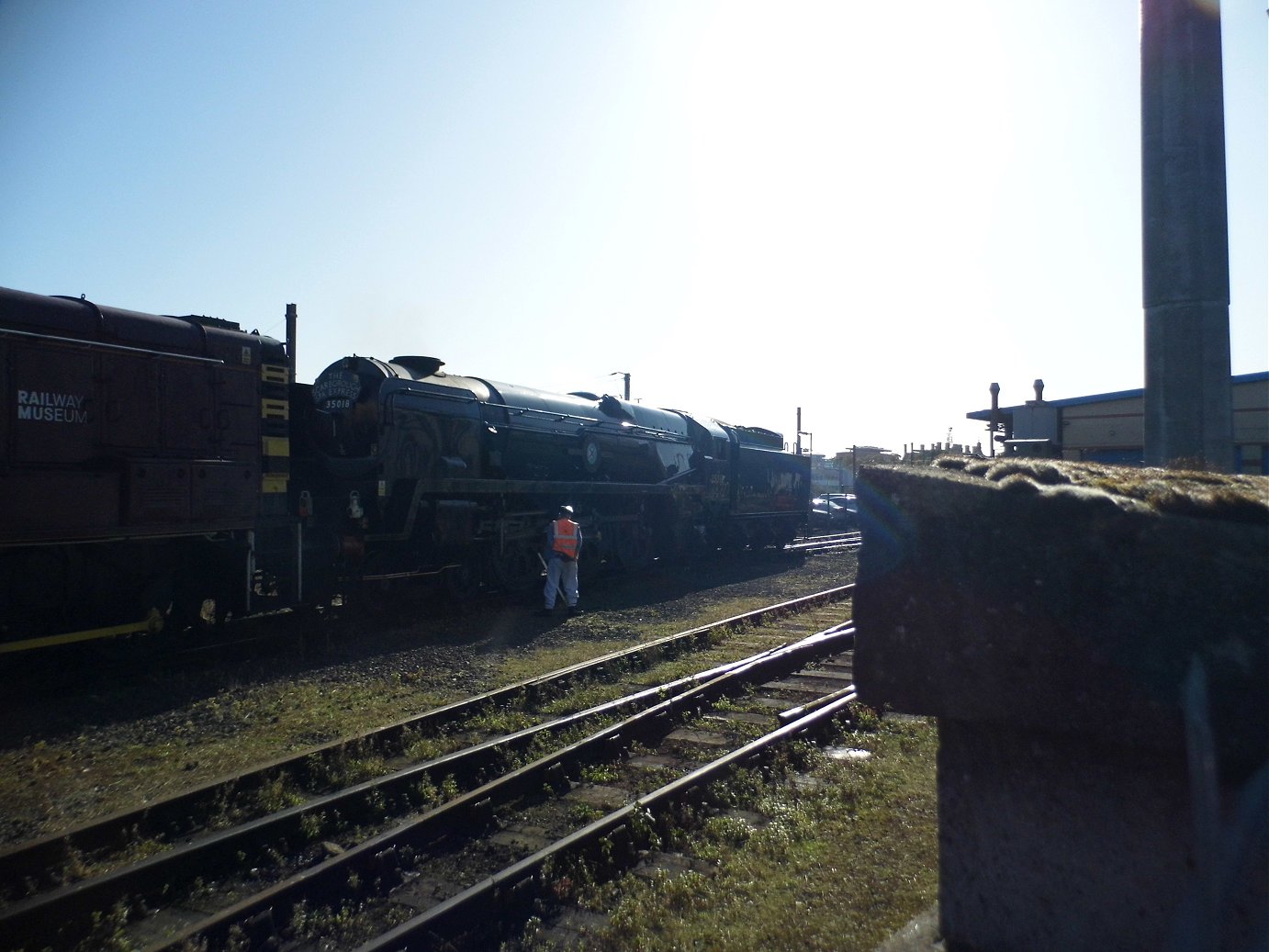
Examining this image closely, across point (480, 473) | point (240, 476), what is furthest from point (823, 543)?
point (240, 476)

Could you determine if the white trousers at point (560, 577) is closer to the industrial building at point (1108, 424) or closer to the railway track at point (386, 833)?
the railway track at point (386, 833)

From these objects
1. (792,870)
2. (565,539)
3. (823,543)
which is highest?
(565,539)

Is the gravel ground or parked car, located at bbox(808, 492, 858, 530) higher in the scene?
parked car, located at bbox(808, 492, 858, 530)

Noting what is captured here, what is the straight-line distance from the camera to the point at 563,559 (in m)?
14.1

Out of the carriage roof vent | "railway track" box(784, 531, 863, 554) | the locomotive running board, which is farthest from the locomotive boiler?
"railway track" box(784, 531, 863, 554)

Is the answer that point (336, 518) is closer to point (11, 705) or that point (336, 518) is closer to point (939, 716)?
point (11, 705)

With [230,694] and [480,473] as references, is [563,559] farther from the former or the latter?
[230,694]

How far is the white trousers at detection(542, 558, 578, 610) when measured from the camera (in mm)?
13867

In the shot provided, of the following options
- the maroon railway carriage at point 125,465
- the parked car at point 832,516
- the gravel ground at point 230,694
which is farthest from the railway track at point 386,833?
the parked car at point 832,516

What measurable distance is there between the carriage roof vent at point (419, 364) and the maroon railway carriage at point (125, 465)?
9.48 ft

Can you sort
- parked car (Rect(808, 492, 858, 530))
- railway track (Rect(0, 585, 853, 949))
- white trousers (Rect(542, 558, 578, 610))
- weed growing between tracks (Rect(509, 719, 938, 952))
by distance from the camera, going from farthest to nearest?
parked car (Rect(808, 492, 858, 530)) < white trousers (Rect(542, 558, 578, 610)) < railway track (Rect(0, 585, 853, 949)) < weed growing between tracks (Rect(509, 719, 938, 952))

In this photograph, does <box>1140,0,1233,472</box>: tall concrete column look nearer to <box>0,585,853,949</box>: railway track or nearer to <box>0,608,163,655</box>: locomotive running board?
<box>0,585,853,949</box>: railway track

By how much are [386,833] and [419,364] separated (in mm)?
9531

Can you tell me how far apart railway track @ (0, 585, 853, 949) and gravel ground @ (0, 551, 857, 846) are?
0.61m
